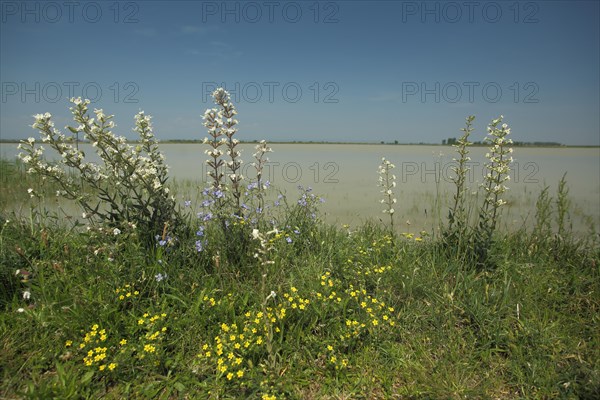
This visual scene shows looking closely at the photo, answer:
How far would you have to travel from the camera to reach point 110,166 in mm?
2662

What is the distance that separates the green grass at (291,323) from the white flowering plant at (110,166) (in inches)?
8.8

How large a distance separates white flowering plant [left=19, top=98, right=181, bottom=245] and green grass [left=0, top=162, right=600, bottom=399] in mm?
224

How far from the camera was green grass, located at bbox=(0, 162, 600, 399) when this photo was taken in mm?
1843

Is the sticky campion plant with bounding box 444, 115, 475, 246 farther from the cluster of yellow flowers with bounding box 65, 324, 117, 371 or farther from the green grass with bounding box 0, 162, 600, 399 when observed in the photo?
the cluster of yellow flowers with bounding box 65, 324, 117, 371

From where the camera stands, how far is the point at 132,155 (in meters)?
2.59

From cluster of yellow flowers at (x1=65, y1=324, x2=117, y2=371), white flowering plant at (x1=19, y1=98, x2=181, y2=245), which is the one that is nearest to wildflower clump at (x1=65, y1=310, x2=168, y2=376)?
cluster of yellow flowers at (x1=65, y1=324, x2=117, y2=371)

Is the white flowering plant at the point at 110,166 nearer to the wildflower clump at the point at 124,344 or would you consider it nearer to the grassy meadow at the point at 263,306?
the grassy meadow at the point at 263,306

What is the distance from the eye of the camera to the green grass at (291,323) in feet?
6.05

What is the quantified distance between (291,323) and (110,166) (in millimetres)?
1936

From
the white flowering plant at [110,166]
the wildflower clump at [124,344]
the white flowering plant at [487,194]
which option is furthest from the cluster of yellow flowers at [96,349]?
the white flowering plant at [487,194]

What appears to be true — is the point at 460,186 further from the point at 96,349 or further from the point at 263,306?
the point at 96,349

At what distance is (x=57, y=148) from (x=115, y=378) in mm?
1736

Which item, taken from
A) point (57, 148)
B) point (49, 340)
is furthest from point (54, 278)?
point (57, 148)

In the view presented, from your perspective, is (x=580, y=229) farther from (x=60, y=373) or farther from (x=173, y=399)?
(x=60, y=373)
